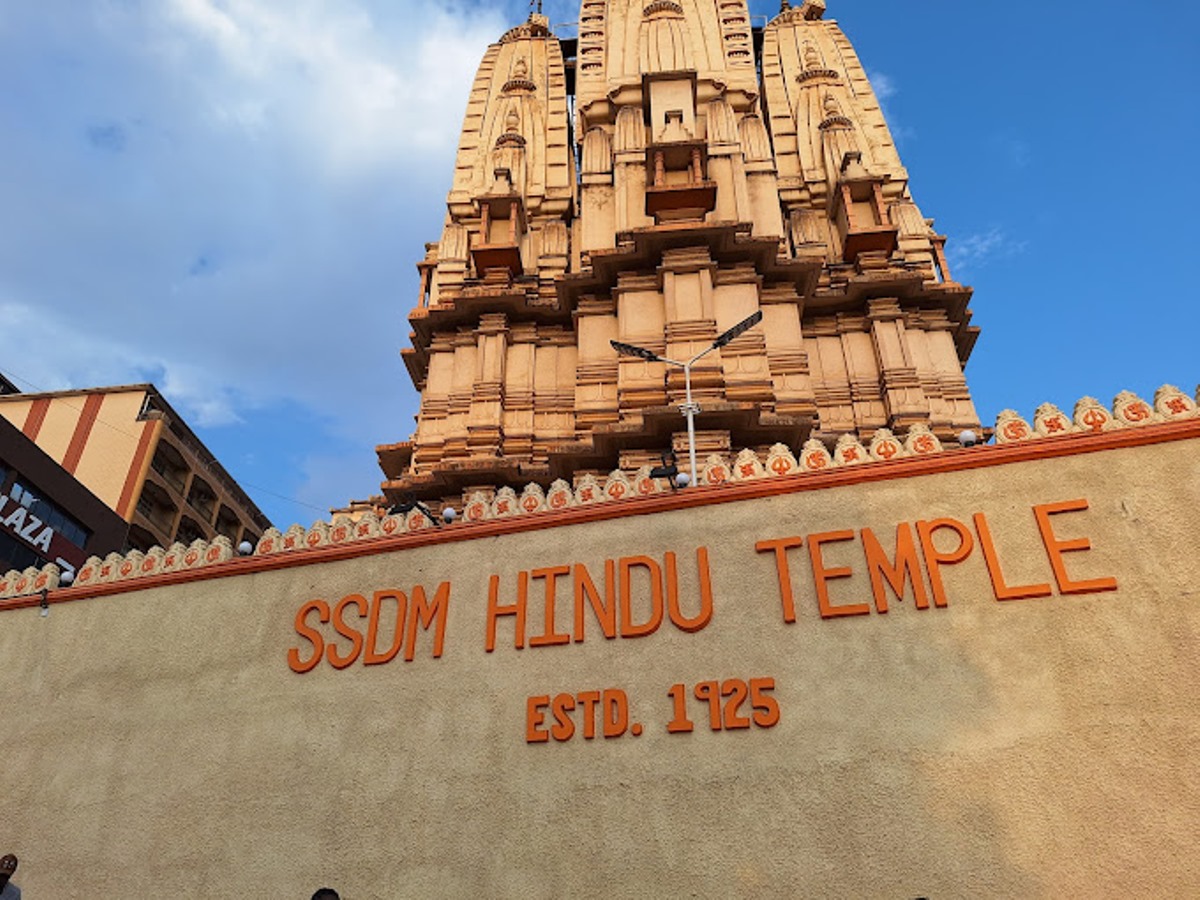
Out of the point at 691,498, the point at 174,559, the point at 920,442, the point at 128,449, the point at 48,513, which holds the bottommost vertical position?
the point at 691,498

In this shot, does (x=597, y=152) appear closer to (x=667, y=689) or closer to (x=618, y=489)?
(x=618, y=489)

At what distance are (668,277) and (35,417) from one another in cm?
3067

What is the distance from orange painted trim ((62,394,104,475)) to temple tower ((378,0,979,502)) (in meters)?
20.1

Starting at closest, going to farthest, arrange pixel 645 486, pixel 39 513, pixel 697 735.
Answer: pixel 697 735 → pixel 645 486 → pixel 39 513

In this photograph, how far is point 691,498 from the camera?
855 cm

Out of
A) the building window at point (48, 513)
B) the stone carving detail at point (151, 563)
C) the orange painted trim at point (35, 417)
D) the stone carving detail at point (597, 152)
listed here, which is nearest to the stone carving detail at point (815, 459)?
the stone carving detail at point (151, 563)

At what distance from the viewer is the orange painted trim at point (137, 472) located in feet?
113

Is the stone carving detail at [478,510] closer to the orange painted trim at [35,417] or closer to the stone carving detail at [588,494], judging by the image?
the stone carving detail at [588,494]

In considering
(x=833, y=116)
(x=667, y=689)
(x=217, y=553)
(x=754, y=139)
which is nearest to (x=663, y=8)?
(x=754, y=139)

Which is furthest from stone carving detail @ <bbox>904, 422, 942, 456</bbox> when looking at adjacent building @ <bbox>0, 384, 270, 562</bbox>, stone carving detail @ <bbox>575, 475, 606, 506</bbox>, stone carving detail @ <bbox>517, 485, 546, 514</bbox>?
adjacent building @ <bbox>0, 384, 270, 562</bbox>

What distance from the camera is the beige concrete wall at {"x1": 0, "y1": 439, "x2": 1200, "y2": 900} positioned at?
6.38m

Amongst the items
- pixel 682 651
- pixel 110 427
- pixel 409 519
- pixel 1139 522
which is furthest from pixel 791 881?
pixel 110 427

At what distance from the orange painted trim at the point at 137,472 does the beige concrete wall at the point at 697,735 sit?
92.5 feet

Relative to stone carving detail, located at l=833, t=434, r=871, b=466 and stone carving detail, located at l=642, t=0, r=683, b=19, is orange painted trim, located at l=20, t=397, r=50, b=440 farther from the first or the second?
stone carving detail, located at l=833, t=434, r=871, b=466
